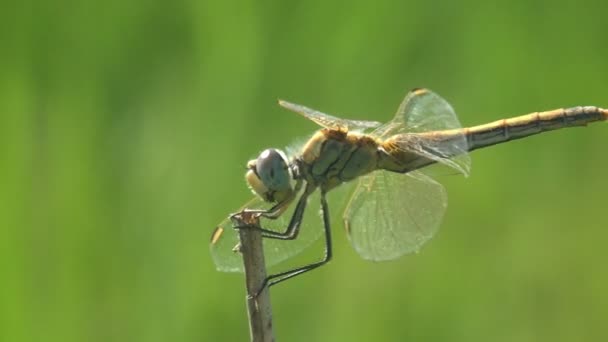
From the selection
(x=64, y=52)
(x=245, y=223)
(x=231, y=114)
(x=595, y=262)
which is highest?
(x=64, y=52)

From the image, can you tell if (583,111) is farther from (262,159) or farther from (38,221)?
(38,221)

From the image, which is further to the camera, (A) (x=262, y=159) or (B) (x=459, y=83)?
(B) (x=459, y=83)

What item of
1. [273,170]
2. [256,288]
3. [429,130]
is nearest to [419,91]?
[429,130]

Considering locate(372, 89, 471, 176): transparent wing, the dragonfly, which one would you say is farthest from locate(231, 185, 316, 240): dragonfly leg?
locate(372, 89, 471, 176): transparent wing

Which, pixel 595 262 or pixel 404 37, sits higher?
pixel 404 37

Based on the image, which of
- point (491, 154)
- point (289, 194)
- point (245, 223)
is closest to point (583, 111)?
point (491, 154)

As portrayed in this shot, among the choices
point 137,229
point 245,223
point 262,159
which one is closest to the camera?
point 245,223

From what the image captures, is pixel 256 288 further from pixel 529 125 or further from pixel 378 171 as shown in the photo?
pixel 529 125

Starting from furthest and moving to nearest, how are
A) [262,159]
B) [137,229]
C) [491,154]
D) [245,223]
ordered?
[491,154] < [137,229] < [262,159] < [245,223]

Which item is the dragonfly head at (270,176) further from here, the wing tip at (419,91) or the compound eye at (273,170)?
the wing tip at (419,91)
